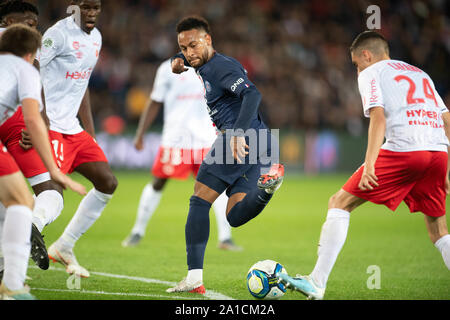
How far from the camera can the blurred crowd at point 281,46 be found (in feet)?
63.5

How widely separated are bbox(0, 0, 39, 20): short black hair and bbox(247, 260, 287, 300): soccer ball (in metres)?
3.10

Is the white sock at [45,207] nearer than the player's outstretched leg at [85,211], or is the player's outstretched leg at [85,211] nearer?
the white sock at [45,207]

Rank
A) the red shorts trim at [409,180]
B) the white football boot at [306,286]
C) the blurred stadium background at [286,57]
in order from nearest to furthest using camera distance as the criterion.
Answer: the white football boot at [306,286] → the red shorts trim at [409,180] → the blurred stadium background at [286,57]

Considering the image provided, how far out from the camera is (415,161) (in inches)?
195

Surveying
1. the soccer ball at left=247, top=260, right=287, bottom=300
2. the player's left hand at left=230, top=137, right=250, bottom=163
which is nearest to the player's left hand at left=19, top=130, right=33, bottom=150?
the player's left hand at left=230, top=137, right=250, bottom=163

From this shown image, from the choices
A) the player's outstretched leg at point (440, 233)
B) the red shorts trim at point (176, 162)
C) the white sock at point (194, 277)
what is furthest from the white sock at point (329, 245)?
the red shorts trim at point (176, 162)

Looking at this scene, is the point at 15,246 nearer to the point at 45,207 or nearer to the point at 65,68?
the point at 45,207

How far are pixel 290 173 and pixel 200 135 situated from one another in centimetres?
1069

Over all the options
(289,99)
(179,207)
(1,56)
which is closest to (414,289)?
(1,56)

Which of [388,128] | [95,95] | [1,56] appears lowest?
[388,128]

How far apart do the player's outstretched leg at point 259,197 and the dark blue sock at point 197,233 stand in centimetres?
27

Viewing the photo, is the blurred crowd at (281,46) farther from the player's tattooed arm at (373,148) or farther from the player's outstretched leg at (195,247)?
the player's tattooed arm at (373,148)

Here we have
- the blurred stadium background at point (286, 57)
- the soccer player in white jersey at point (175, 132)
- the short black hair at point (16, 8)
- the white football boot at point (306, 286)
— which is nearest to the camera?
the white football boot at point (306, 286)

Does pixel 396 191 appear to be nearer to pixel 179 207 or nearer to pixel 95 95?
pixel 179 207
